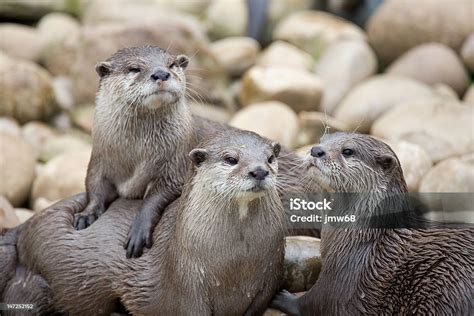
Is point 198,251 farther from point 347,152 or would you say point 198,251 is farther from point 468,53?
point 468,53

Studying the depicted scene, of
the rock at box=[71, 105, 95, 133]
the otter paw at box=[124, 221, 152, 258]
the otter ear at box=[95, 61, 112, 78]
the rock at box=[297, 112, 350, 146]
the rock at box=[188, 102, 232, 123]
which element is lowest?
→ the rock at box=[71, 105, 95, 133]

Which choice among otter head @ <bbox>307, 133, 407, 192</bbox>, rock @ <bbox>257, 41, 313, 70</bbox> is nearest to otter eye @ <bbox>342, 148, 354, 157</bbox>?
otter head @ <bbox>307, 133, 407, 192</bbox>

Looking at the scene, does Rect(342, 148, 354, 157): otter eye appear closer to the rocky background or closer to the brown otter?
the brown otter

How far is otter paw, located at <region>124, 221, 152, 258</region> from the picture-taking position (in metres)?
4.00

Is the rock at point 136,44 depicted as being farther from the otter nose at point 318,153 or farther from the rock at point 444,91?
the otter nose at point 318,153

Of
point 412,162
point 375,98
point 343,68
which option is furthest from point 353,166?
point 343,68

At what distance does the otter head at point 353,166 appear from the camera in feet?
12.5

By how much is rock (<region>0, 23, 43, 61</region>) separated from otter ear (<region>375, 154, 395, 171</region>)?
6.64 meters

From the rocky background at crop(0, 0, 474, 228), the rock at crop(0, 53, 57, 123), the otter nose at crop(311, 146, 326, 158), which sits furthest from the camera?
the rock at crop(0, 53, 57, 123)

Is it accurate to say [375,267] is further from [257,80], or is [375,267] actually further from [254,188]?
[257,80]

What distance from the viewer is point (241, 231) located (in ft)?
12.1

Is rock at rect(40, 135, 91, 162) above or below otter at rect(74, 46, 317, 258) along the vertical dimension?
below

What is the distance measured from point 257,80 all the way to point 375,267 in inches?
202

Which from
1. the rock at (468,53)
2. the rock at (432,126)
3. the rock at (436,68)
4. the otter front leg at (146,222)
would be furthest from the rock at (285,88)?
the otter front leg at (146,222)
